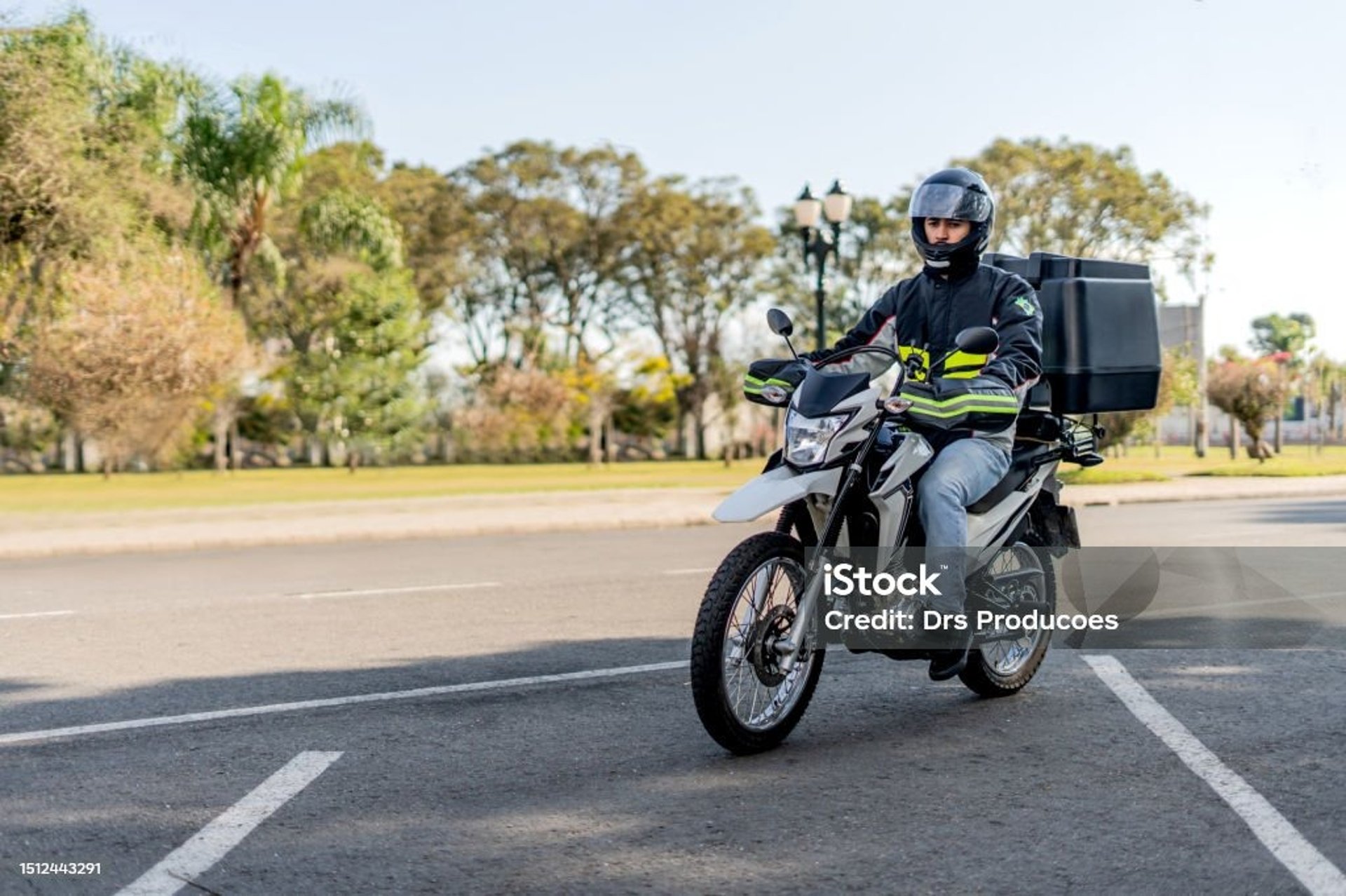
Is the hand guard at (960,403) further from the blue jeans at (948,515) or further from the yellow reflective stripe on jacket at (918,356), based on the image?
the yellow reflective stripe on jacket at (918,356)

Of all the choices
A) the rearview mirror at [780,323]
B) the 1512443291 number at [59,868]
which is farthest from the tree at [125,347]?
the 1512443291 number at [59,868]

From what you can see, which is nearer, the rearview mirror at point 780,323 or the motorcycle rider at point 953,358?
the motorcycle rider at point 953,358

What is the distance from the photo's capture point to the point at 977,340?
4.91m

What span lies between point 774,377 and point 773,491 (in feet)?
2.02

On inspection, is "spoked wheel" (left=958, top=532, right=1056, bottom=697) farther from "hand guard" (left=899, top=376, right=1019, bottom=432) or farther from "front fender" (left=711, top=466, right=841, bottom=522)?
"front fender" (left=711, top=466, right=841, bottom=522)

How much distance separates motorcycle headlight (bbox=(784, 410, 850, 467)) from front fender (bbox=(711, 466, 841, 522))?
0.06m

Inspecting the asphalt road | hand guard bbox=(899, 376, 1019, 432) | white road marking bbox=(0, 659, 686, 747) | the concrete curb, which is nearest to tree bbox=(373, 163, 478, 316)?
the concrete curb

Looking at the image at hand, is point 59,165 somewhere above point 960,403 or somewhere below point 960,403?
above

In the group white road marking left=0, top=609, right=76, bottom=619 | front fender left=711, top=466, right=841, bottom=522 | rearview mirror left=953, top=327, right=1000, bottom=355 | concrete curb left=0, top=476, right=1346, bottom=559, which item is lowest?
concrete curb left=0, top=476, right=1346, bottom=559

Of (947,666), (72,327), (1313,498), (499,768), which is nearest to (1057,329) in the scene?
(947,666)

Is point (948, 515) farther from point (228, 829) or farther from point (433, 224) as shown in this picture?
point (433, 224)

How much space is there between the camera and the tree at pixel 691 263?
187ft

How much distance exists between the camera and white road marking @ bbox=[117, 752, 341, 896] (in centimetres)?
361

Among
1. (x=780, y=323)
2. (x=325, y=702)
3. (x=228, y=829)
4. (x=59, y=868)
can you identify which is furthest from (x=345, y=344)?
(x=59, y=868)
